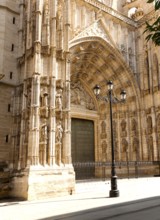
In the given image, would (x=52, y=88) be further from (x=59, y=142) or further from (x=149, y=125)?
(x=149, y=125)

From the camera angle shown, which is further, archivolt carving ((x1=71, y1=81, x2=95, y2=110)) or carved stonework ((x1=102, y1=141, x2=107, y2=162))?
archivolt carving ((x1=71, y1=81, x2=95, y2=110))

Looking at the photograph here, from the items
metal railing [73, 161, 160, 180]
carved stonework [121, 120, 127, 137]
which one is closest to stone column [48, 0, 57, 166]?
metal railing [73, 161, 160, 180]

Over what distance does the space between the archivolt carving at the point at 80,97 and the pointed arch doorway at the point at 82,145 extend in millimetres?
1297

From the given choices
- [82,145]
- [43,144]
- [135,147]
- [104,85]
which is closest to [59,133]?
[43,144]

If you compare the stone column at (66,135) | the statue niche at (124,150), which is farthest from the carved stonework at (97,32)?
the statue niche at (124,150)

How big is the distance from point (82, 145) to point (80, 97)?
3827mm

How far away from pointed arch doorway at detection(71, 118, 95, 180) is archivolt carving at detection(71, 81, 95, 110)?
130 centimetres

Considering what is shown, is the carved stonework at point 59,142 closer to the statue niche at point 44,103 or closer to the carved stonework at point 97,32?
the statue niche at point 44,103

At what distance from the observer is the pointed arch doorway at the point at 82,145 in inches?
719

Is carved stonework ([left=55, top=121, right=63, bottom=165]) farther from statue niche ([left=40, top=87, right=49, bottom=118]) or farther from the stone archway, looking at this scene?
the stone archway

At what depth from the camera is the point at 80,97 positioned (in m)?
20.1

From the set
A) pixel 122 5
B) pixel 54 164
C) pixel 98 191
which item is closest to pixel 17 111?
pixel 54 164

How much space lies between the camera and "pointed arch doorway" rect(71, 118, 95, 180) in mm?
18250

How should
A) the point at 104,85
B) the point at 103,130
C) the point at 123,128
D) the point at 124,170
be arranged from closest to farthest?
the point at 124,170
the point at 123,128
the point at 103,130
the point at 104,85
